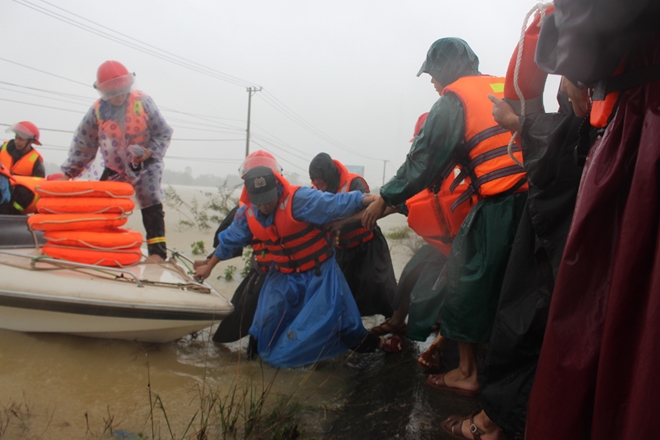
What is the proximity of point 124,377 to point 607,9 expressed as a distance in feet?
11.5

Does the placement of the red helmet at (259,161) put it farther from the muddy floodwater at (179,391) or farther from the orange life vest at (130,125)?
the muddy floodwater at (179,391)

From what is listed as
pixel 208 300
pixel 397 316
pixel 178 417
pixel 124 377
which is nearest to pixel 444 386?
pixel 397 316

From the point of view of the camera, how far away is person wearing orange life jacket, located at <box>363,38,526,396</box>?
2.21m

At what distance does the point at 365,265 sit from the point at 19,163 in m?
5.72

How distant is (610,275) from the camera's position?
1.15m

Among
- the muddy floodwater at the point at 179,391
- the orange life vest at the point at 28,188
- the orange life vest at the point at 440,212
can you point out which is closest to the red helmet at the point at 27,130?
the orange life vest at the point at 28,188

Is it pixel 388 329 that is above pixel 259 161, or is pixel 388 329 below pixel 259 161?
below

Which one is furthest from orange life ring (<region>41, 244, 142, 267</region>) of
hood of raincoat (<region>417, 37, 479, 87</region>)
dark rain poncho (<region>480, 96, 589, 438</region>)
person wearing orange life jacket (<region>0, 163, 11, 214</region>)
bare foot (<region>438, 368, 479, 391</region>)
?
dark rain poncho (<region>480, 96, 589, 438</region>)

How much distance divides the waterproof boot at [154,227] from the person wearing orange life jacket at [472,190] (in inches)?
105

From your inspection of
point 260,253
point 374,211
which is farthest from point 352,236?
point 374,211

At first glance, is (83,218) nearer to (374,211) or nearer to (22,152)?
(374,211)

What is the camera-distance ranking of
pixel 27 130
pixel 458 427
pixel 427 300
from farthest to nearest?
pixel 27 130
pixel 427 300
pixel 458 427

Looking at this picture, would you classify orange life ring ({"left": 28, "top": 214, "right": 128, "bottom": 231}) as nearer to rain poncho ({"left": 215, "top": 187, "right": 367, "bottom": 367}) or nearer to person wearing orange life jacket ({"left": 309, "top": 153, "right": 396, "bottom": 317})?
rain poncho ({"left": 215, "top": 187, "right": 367, "bottom": 367})

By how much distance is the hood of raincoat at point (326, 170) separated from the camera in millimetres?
4738
